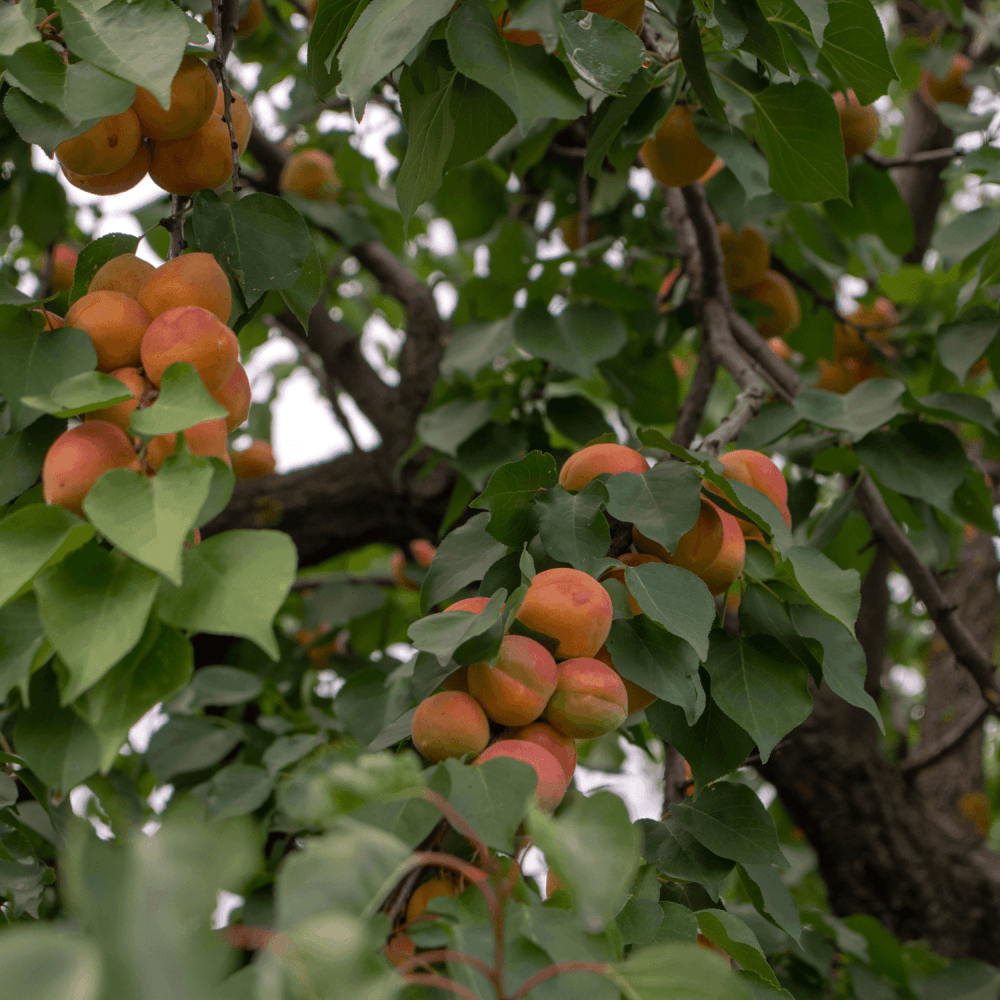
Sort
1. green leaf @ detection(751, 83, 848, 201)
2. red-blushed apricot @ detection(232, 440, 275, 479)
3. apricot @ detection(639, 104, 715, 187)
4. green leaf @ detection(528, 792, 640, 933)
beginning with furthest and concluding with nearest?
1. red-blushed apricot @ detection(232, 440, 275, 479)
2. apricot @ detection(639, 104, 715, 187)
3. green leaf @ detection(751, 83, 848, 201)
4. green leaf @ detection(528, 792, 640, 933)

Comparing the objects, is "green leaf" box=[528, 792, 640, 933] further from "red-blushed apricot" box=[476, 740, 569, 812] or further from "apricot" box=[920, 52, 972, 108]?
"apricot" box=[920, 52, 972, 108]

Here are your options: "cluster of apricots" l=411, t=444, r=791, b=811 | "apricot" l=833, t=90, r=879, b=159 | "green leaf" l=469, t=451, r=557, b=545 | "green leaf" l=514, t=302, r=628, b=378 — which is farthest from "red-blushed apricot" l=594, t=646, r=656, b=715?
"apricot" l=833, t=90, r=879, b=159

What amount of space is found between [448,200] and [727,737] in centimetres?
123

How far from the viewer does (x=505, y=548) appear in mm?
747

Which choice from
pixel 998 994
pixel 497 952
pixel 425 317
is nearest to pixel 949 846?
pixel 998 994

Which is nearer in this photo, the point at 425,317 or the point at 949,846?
the point at 949,846

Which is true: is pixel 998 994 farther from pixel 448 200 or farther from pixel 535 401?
pixel 448 200

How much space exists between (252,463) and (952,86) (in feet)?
5.14

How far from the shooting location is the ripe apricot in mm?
613

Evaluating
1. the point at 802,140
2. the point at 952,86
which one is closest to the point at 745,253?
the point at 802,140

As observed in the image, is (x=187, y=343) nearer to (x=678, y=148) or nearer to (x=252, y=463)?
(x=678, y=148)

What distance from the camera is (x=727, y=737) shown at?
748 millimetres

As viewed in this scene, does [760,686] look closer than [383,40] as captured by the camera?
No

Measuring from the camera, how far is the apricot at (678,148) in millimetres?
1096
